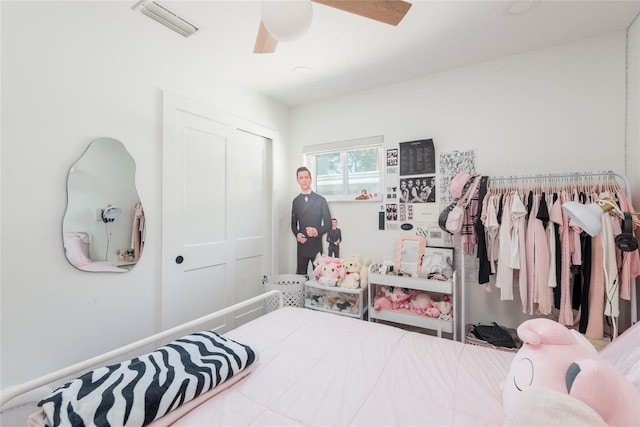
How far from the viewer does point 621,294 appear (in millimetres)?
1598

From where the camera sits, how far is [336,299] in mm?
2650

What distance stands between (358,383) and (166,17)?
2.35 metres

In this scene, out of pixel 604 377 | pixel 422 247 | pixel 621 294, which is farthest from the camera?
pixel 422 247

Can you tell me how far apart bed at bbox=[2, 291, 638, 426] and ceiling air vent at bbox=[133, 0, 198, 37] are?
1.87 m

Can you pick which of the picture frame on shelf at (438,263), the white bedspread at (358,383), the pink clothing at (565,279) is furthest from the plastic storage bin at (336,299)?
the pink clothing at (565,279)

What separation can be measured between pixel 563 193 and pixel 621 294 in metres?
0.66

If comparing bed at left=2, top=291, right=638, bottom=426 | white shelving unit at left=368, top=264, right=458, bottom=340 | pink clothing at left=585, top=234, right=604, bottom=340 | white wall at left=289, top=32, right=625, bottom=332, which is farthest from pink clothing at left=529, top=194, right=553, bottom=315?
bed at left=2, top=291, right=638, bottom=426

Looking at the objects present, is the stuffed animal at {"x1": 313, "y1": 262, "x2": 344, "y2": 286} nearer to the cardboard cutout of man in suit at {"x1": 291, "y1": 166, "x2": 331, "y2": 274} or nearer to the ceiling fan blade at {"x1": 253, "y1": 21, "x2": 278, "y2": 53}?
the cardboard cutout of man in suit at {"x1": 291, "y1": 166, "x2": 331, "y2": 274}

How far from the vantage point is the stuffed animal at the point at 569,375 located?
2.37 ft

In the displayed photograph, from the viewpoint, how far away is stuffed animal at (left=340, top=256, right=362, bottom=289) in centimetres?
252

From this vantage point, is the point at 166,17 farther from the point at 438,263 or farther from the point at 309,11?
the point at 438,263

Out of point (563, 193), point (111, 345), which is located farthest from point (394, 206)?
point (111, 345)

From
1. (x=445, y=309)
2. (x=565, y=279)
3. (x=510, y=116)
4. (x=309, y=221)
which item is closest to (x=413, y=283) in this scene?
(x=445, y=309)

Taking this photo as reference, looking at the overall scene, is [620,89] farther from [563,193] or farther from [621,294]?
[621,294]
